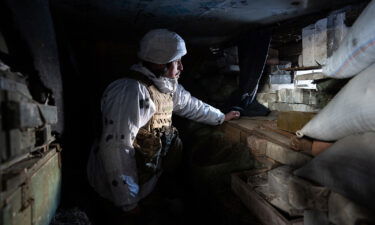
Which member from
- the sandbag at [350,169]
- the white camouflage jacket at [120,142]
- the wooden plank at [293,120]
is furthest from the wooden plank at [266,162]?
the white camouflage jacket at [120,142]

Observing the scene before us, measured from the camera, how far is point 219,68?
4.11 metres

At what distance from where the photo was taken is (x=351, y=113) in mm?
1302

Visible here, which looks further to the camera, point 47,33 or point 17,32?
point 47,33

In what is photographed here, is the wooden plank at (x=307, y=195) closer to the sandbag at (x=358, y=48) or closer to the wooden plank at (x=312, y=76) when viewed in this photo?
the sandbag at (x=358, y=48)

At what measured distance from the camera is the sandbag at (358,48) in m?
1.26

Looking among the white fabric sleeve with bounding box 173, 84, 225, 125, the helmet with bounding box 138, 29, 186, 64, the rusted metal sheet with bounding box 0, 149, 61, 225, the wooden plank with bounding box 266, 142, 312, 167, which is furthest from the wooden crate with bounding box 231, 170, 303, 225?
the rusted metal sheet with bounding box 0, 149, 61, 225

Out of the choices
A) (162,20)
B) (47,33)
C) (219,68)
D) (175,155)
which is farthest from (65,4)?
(219,68)

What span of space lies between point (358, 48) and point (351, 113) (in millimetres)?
413

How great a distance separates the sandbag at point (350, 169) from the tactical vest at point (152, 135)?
133 centimetres

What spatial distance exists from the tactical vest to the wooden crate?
2.76 feet

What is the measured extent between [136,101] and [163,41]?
28.2 inches

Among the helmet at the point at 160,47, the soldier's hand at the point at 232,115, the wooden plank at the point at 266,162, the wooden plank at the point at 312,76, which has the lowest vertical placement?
the wooden plank at the point at 266,162

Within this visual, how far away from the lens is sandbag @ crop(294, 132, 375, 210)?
99cm

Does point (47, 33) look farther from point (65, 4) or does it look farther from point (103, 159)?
point (103, 159)
